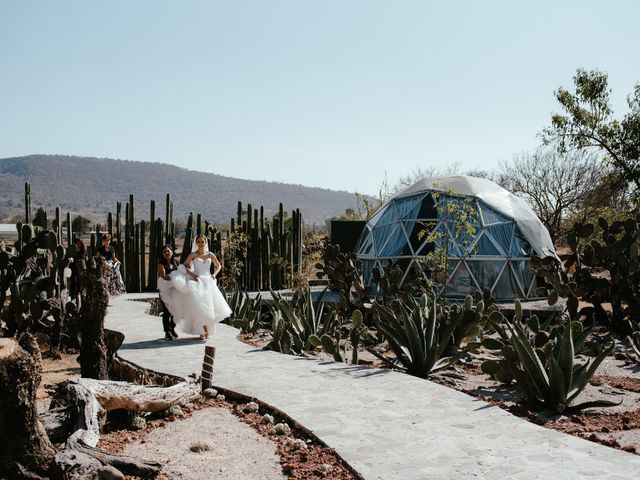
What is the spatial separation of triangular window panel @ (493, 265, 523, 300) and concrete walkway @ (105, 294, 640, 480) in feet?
29.8

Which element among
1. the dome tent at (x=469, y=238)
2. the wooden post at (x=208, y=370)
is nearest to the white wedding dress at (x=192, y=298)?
the wooden post at (x=208, y=370)

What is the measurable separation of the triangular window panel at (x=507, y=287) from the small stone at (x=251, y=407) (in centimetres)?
1110

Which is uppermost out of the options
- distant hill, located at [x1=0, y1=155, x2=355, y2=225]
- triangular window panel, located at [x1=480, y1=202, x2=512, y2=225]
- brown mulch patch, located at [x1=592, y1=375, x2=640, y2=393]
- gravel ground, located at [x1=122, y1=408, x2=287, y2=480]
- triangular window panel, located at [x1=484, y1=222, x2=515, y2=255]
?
distant hill, located at [x1=0, y1=155, x2=355, y2=225]

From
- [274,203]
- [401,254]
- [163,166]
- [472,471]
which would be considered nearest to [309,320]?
[472,471]

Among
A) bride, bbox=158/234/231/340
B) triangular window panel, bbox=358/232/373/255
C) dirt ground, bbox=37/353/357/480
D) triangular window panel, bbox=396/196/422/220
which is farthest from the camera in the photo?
triangular window panel, bbox=358/232/373/255

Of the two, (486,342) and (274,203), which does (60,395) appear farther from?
(274,203)

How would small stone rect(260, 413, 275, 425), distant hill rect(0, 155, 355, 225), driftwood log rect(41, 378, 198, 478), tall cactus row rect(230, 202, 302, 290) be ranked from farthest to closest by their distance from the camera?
distant hill rect(0, 155, 355, 225)
tall cactus row rect(230, 202, 302, 290)
small stone rect(260, 413, 275, 425)
driftwood log rect(41, 378, 198, 478)

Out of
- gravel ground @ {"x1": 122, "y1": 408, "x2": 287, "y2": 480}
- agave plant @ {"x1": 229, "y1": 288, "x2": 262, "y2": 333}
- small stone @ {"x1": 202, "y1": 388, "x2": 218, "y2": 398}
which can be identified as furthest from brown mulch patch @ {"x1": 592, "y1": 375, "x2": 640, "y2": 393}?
agave plant @ {"x1": 229, "y1": 288, "x2": 262, "y2": 333}

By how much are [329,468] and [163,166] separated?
121 metres

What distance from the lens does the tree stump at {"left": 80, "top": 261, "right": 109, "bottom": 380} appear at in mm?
6867

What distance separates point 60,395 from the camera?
5508 mm

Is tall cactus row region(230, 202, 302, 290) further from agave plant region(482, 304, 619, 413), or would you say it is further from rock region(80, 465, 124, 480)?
rock region(80, 465, 124, 480)

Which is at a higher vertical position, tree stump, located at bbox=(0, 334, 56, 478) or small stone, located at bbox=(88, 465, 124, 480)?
tree stump, located at bbox=(0, 334, 56, 478)

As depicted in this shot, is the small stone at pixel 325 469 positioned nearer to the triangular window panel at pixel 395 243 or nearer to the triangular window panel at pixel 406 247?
the triangular window panel at pixel 406 247
